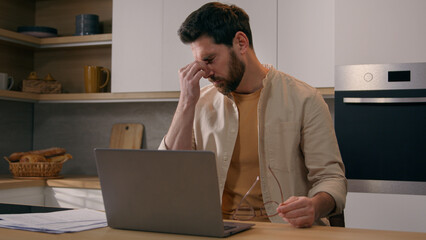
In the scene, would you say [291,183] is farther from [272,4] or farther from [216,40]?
[272,4]

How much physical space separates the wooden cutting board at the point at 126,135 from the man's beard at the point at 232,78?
1729 millimetres

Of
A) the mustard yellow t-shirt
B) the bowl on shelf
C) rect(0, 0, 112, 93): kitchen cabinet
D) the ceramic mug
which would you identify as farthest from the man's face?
the bowl on shelf

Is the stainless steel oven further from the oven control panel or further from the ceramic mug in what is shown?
the ceramic mug

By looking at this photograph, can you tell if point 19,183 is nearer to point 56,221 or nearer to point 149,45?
point 149,45

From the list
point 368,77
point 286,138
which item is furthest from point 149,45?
point 286,138

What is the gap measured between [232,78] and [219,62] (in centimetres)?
7

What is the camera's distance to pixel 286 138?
189cm

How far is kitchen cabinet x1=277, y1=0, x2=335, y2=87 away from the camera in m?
2.78

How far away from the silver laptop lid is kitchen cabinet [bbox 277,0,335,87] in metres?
1.76

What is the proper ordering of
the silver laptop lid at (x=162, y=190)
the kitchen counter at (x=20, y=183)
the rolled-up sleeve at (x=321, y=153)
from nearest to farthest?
the silver laptop lid at (x=162, y=190), the rolled-up sleeve at (x=321, y=153), the kitchen counter at (x=20, y=183)

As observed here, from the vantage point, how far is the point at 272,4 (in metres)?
2.90

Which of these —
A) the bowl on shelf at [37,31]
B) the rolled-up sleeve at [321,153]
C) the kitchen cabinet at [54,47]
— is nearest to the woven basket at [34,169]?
the kitchen cabinet at [54,47]

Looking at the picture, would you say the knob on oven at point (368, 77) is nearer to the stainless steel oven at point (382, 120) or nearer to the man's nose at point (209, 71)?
the stainless steel oven at point (382, 120)

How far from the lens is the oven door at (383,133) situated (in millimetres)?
2562
